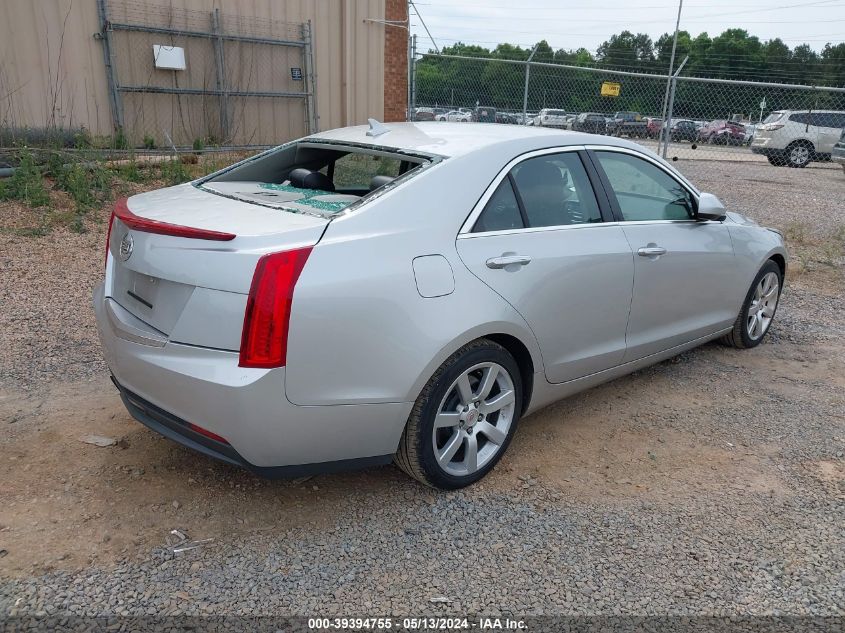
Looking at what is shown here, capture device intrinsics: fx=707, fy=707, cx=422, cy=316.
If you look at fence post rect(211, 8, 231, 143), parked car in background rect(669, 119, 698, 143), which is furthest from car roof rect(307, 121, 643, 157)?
parked car in background rect(669, 119, 698, 143)

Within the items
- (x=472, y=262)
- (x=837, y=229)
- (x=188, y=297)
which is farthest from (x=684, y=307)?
(x=837, y=229)

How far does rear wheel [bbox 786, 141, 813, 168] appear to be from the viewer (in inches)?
762

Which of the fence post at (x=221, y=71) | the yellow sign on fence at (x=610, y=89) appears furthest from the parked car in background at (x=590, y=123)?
the fence post at (x=221, y=71)

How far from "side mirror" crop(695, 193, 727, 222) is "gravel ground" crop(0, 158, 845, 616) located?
1.09m

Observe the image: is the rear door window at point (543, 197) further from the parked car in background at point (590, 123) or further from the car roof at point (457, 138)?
the parked car in background at point (590, 123)

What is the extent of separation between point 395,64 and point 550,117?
6790 mm

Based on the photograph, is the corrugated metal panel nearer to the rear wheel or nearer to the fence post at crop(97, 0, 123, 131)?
the fence post at crop(97, 0, 123, 131)

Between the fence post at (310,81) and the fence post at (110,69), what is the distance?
10.3ft

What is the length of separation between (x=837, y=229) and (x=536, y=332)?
843 centimetres

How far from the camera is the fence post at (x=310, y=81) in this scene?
38.0 feet

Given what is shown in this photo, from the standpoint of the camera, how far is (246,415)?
253 centimetres

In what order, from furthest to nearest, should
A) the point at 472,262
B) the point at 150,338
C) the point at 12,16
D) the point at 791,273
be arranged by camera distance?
the point at 12,16 < the point at 791,273 < the point at 472,262 < the point at 150,338

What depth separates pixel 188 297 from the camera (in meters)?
2.64

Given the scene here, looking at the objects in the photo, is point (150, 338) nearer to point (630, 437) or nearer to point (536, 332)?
point (536, 332)
